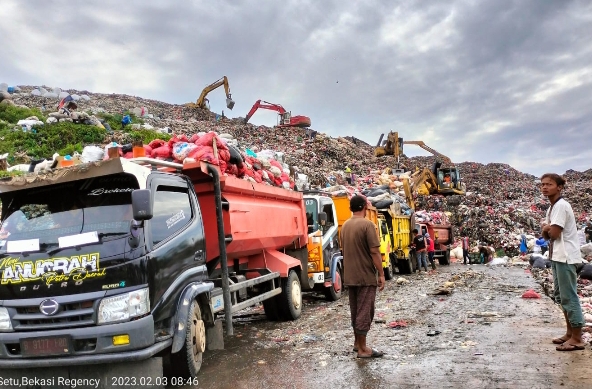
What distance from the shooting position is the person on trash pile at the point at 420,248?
1806cm

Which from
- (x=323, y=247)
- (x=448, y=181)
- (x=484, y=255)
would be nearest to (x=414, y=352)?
(x=323, y=247)

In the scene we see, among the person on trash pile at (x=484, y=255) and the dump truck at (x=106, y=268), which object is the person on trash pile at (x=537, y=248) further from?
the dump truck at (x=106, y=268)

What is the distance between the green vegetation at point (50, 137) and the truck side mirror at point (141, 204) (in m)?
17.1

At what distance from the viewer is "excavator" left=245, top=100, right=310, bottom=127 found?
4359cm

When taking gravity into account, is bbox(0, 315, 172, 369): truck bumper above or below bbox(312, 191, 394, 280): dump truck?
below

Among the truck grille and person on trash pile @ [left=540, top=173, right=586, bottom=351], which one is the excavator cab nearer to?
person on trash pile @ [left=540, top=173, right=586, bottom=351]

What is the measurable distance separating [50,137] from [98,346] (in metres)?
21.5

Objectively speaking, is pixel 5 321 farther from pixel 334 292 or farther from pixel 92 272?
pixel 334 292

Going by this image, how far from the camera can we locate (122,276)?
3.79 meters

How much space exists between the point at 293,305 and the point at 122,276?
14.9 ft

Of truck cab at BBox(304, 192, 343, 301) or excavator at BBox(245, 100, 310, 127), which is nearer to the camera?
Result: truck cab at BBox(304, 192, 343, 301)

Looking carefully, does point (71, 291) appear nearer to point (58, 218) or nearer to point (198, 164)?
point (58, 218)

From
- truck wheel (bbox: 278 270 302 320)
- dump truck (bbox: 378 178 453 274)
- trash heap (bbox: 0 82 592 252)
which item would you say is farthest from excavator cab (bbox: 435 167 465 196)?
truck wheel (bbox: 278 270 302 320)

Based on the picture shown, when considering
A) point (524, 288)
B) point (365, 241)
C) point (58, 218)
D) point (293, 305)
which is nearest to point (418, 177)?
point (524, 288)
